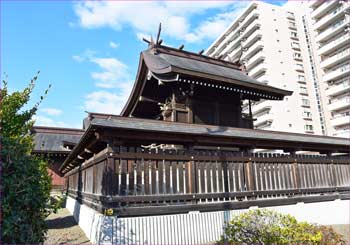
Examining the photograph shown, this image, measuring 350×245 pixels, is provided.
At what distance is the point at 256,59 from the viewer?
53.8 m

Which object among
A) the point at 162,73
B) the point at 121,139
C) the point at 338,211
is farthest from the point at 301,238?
the point at 162,73

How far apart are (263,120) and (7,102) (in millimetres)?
48007

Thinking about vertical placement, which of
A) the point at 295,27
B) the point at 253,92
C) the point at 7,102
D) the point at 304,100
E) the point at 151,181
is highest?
the point at 295,27

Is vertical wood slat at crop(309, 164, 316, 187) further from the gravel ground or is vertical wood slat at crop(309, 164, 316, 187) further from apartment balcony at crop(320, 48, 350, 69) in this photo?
apartment balcony at crop(320, 48, 350, 69)

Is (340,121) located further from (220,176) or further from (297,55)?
(220,176)

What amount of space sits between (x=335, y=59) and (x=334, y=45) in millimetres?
2496

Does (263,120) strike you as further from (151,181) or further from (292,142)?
(151,181)

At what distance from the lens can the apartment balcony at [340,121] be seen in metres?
42.0

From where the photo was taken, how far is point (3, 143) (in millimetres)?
3953

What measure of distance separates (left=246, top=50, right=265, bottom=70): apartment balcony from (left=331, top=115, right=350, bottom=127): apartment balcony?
58.9 ft

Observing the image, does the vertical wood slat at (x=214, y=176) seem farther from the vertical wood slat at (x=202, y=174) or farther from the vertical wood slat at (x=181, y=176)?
the vertical wood slat at (x=181, y=176)

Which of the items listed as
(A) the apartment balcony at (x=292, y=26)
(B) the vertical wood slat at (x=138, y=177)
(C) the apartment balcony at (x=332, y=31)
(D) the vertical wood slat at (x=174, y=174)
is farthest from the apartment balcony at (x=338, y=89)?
(B) the vertical wood slat at (x=138, y=177)

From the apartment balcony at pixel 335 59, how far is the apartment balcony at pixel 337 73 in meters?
1.23

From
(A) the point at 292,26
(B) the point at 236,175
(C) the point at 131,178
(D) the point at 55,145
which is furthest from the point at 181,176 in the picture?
(A) the point at 292,26
